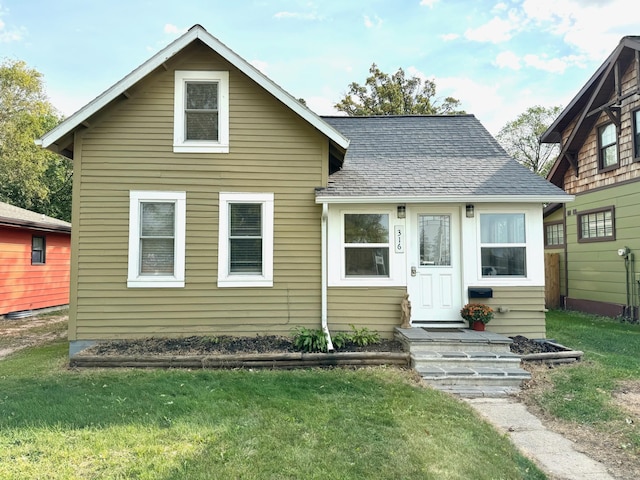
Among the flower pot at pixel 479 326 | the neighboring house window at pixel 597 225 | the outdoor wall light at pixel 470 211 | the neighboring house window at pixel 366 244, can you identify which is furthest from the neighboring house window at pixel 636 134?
the neighboring house window at pixel 366 244

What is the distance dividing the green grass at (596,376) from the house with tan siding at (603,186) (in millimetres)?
1782

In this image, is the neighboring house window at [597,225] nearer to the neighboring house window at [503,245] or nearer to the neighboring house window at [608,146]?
the neighboring house window at [608,146]

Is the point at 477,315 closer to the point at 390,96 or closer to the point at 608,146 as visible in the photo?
the point at 608,146

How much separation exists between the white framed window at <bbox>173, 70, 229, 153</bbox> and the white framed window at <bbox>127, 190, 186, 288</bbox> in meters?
0.98

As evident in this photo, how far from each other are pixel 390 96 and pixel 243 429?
25.0 m

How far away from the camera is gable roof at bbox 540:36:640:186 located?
32.2 ft

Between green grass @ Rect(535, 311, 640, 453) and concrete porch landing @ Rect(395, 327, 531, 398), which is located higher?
concrete porch landing @ Rect(395, 327, 531, 398)

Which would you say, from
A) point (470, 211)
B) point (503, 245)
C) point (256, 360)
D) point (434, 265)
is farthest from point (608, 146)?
point (256, 360)

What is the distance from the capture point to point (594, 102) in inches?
431

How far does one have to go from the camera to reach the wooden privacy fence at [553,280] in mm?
12742

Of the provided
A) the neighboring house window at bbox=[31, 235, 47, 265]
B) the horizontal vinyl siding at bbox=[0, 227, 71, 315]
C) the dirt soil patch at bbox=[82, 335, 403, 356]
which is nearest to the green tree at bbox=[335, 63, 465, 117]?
the horizontal vinyl siding at bbox=[0, 227, 71, 315]

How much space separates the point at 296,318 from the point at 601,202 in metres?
9.60

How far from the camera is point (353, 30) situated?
14.3 meters

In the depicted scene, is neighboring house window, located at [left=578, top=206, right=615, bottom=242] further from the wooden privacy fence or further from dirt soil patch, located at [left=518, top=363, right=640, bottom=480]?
dirt soil patch, located at [left=518, top=363, right=640, bottom=480]
